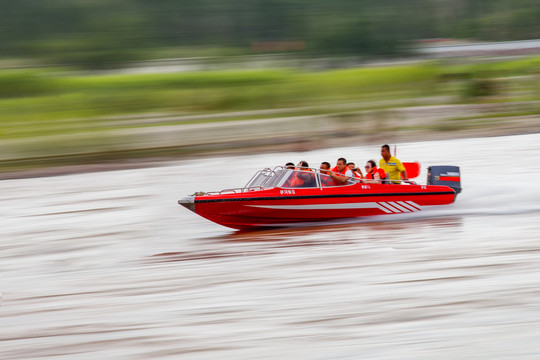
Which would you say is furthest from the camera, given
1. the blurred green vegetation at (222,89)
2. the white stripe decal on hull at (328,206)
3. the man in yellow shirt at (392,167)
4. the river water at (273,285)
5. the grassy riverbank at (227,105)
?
the blurred green vegetation at (222,89)

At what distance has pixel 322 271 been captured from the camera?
30.2ft

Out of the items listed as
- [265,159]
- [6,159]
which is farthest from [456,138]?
[6,159]

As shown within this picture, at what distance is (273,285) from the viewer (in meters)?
8.70

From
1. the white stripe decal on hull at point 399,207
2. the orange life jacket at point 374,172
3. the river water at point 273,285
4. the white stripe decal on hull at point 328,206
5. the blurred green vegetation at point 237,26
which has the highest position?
the blurred green vegetation at point 237,26

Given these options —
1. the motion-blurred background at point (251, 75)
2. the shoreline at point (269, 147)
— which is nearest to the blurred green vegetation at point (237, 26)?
the motion-blurred background at point (251, 75)

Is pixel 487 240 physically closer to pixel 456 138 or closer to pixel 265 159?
pixel 265 159

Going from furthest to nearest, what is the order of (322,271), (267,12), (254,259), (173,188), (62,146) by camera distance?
1. (267,12)
2. (62,146)
3. (173,188)
4. (254,259)
5. (322,271)

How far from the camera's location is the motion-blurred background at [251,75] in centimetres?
2867

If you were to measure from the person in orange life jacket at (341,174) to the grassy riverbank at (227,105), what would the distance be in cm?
1423

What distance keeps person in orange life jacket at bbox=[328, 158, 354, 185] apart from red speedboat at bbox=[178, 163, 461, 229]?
0.23ft

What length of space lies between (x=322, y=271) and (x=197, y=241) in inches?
110

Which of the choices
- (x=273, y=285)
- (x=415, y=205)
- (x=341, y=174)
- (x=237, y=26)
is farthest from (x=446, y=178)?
(x=237, y=26)

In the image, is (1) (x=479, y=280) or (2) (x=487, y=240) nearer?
(1) (x=479, y=280)

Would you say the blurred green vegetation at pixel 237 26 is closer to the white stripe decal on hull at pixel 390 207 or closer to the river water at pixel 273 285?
the river water at pixel 273 285
